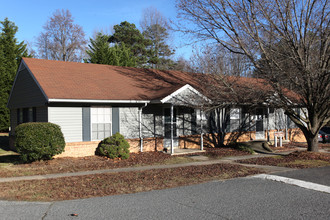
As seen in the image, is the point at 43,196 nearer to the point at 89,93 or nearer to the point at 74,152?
the point at 74,152

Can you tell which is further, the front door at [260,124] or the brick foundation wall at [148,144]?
the front door at [260,124]

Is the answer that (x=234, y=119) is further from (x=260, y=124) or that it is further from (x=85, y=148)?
(x=85, y=148)

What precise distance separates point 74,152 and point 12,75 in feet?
59.8

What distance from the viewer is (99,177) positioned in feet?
31.6

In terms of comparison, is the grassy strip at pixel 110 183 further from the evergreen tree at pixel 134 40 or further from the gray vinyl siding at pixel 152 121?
the evergreen tree at pixel 134 40

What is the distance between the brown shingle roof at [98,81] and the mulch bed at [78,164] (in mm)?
2679

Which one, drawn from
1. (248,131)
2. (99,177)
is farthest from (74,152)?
(248,131)

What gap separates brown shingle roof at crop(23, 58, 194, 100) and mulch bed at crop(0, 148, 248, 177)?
2679 millimetres

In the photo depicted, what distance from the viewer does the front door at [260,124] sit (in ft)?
68.4

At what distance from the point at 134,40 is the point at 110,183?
107 feet

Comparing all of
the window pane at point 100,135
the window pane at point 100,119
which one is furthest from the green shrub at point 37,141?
the window pane at point 100,119

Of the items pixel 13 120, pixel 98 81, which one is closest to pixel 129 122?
pixel 98 81

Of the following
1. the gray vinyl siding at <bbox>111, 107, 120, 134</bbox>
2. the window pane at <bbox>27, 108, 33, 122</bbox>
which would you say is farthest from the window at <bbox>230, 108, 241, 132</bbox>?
the window pane at <bbox>27, 108, 33, 122</bbox>

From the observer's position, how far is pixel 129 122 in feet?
49.8
